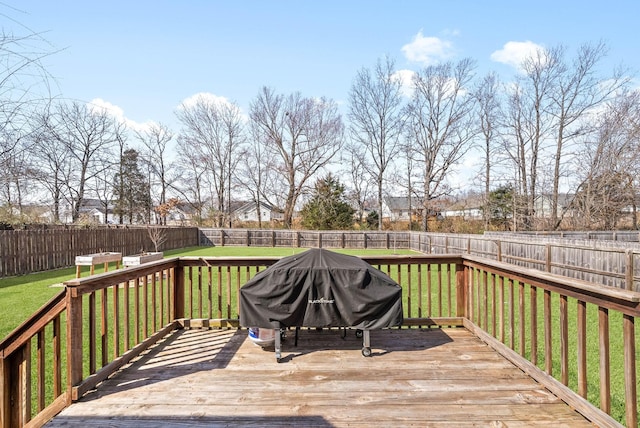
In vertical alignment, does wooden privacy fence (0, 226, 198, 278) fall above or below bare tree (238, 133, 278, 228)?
below

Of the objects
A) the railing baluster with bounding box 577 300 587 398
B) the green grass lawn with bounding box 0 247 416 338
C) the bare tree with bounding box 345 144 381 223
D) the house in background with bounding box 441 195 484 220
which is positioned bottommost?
the green grass lawn with bounding box 0 247 416 338

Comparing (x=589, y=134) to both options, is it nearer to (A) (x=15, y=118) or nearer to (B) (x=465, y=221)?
(B) (x=465, y=221)

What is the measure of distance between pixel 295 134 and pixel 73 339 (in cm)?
2865

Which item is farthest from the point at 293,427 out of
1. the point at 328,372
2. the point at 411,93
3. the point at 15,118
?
the point at 411,93

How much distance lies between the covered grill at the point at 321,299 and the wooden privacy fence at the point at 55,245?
448 inches

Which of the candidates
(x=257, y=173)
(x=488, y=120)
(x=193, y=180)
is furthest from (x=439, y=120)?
(x=193, y=180)

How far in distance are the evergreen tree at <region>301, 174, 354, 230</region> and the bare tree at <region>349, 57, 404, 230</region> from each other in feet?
9.00

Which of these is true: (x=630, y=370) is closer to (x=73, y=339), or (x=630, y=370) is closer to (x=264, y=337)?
(x=264, y=337)

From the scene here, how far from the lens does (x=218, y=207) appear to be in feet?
Answer: 103

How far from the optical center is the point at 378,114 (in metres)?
28.9

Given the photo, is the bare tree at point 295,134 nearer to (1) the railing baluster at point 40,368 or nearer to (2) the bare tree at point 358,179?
(2) the bare tree at point 358,179

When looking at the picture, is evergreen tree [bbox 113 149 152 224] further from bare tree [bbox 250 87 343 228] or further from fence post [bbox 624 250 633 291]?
fence post [bbox 624 250 633 291]

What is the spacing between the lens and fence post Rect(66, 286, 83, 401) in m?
2.56

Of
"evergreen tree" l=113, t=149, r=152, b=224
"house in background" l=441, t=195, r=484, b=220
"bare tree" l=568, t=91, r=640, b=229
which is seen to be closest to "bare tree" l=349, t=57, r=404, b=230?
"house in background" l=441, t=195, r=484, b=220
